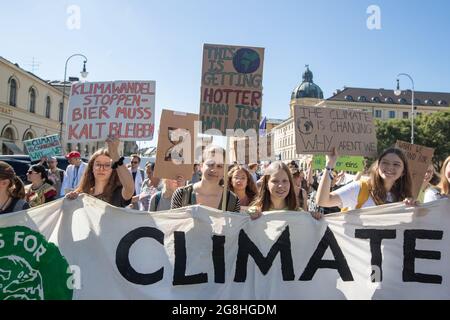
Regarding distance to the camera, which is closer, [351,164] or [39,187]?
[39,187]

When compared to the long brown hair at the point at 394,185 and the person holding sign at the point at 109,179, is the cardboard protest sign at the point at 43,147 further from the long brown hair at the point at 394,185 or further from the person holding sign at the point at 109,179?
the long brown hair at the point at 394,185

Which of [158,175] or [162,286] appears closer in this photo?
[162,286]

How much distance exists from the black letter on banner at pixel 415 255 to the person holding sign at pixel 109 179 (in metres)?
2.40

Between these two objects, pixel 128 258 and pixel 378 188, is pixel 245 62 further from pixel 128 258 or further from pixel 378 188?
pixel 128 258

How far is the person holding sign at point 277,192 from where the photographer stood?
139 inches

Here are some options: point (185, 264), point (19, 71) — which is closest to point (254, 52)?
point (185, 264)

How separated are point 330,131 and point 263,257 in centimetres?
147

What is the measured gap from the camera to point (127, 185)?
3686 millimetres

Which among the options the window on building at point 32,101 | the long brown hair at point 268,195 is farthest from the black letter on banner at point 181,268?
the window on building at point 32,101

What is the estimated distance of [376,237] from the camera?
11.1 feet

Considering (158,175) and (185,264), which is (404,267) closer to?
(185,264)

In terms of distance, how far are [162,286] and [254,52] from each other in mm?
2438

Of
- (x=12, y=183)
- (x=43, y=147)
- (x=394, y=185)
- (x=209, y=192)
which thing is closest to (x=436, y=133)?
(x=43, y=147)
